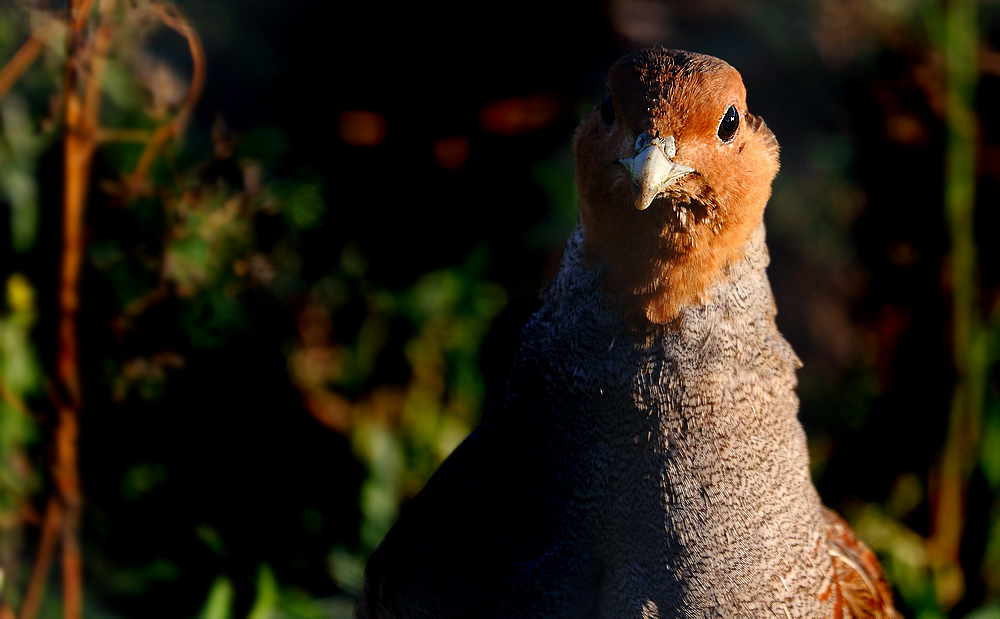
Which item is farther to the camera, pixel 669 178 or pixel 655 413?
pixel 655 413

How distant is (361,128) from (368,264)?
421mm

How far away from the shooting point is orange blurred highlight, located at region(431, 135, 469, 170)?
2537mm

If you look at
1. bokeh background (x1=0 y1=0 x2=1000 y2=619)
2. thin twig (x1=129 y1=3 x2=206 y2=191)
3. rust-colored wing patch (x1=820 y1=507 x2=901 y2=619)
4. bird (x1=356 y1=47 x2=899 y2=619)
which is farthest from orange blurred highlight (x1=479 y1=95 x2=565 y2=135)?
rust-colored wing patch (x1=820 y1=507 x2=901 y2=619)

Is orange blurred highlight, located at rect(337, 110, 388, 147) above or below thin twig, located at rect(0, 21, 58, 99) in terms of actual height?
above

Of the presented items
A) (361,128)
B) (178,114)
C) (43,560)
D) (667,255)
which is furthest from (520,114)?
(43,560)

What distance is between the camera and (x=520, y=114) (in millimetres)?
2557

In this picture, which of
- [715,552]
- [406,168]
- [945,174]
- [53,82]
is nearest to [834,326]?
[945,174]

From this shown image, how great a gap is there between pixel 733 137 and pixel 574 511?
671 mm

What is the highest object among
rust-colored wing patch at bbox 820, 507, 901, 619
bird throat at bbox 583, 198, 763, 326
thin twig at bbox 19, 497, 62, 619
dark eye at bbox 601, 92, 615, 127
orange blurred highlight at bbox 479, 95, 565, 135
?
orange blurred highlight at bbox 479, 95, 565, 135

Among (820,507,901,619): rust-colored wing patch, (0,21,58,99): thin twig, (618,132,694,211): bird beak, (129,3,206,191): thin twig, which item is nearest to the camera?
(618,132,694,211): bird beak

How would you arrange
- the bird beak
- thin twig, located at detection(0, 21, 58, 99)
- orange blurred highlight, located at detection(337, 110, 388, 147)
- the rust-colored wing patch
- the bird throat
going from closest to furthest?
the bird beak → the bird throat → the rust-colored wing patch → thin twig, located at detection(0, 21, 58, 99) → orange blurred highlight, located at detection(337, 110, 388, 147)

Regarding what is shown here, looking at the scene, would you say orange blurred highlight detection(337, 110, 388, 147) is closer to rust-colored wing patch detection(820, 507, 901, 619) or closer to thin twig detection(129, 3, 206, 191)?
thin twig detection(129, 3, 206, 191)

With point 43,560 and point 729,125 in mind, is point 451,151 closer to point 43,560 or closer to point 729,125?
point 729,125

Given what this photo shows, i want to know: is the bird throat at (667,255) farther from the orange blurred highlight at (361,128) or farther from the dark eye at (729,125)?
the orange blurred highlight at (361,128)
